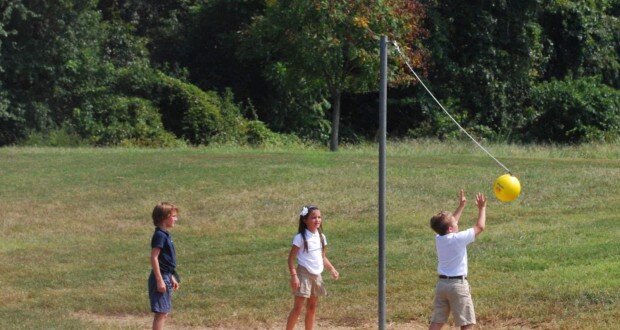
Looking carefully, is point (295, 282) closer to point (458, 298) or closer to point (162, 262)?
point (162, 262)

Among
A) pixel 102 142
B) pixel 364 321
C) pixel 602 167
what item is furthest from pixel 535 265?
pixel 102 142

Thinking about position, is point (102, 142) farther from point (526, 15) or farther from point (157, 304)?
point (157, 304)

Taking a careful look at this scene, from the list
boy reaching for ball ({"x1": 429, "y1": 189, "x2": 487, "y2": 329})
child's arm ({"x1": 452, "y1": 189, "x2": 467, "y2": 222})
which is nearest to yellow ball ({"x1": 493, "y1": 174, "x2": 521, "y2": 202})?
child's arm ({"x1": 452, "y1": 189, "x2": 467, "y2": 222})

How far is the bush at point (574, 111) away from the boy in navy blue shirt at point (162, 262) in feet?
83.3

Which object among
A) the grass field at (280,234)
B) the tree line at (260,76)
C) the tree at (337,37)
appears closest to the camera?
the grass field at (280,234)

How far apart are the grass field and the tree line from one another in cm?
658

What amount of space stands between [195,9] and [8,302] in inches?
953

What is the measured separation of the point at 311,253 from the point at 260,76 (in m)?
25.8

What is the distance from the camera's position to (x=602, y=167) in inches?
845

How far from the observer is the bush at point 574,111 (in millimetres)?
34125

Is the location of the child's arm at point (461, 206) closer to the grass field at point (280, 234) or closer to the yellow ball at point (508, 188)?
the yellow ball at point (508, 188)

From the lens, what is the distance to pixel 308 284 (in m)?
10.5

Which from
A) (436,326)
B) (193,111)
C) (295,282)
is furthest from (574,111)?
(436,326)

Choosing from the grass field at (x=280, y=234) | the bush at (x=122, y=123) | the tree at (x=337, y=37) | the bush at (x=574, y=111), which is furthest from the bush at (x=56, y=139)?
the bush at (x=574, y=111)
